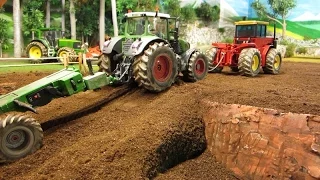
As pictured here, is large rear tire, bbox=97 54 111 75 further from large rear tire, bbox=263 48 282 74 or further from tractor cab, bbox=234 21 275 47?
large rear tire, bbox=263 48 282 74

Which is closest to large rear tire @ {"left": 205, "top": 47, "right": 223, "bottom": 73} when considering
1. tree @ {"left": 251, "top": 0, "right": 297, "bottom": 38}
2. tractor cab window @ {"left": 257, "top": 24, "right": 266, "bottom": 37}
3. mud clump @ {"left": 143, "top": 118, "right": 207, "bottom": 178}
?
tractor cab window @ {"left": 257, "top": 24, "right": 266, "bottom": 37}

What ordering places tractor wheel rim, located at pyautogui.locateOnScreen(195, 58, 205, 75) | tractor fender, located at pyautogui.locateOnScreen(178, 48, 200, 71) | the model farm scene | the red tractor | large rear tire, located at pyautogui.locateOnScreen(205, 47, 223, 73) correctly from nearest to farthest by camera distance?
the model farm scene
tractor fender, located at pyautogui.locateOnScreen(178, 48, 200, 71)
tractor wheel rim, located at pyautogui.locateOnScreen(195, 58, 205, 75)
the red tractor
large rear tire, located at pyautogui.locateOnScreen(205, 47, 223, 73)

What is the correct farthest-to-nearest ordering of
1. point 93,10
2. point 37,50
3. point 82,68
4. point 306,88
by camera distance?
point 93,10 → point 37,50 → point 306,88 → point 82,68

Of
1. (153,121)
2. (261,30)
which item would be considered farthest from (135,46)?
(261,30)

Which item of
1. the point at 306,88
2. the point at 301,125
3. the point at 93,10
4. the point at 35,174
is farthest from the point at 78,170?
the point at 93,10

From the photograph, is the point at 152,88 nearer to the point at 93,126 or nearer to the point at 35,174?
the point at 93,126

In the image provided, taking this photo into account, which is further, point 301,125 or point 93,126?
point 93,126
